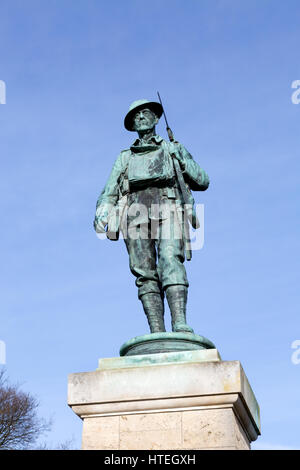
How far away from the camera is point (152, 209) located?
26.9ft

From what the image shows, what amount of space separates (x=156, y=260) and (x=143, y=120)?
1.63 metres

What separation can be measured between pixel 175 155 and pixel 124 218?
880mm

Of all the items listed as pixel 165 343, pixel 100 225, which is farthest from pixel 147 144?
pixel 165 343

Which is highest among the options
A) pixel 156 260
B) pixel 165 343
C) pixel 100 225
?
pixel 100 225

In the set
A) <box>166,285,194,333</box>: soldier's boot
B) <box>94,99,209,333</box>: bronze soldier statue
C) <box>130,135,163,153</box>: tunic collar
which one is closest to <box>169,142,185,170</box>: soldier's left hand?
<box>94,99,209,333</box>: bronze soldier statue

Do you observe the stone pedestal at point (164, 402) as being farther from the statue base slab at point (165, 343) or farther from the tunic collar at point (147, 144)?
the tunic collar at point (147, 144)

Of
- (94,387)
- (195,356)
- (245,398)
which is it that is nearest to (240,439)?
(245,398)

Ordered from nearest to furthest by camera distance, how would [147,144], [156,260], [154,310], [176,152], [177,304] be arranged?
[177,304], [154,310], [156,260], [176,152], [147,144]

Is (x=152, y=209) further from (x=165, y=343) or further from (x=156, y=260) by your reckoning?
(x=165, y=343)

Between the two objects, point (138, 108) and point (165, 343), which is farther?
Result: point (138, 108)

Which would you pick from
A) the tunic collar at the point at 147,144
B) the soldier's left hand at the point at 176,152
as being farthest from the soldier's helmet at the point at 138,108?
the soldier's left hand at the point at 176,152

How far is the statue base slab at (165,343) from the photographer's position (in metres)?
7.31

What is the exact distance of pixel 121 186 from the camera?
339 inches
